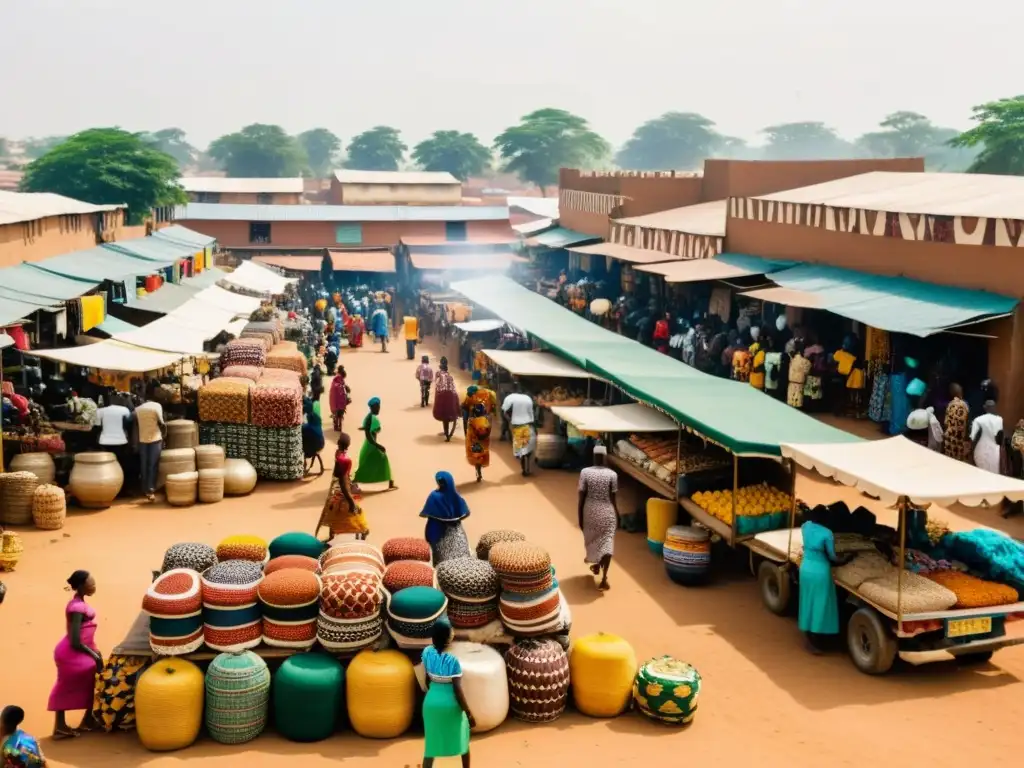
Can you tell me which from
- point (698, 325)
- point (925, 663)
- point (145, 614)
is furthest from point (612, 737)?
point (698, 325)

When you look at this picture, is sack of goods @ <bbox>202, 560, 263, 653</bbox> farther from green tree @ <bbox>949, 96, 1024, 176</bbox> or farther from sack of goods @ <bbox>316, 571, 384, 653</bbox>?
green tree @ <bbox>949, 96, 1024, 176</bbox>

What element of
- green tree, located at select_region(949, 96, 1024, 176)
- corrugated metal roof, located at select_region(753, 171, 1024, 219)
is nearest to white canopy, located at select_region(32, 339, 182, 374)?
corrugated metal roof, located at select_region(753, 171, 1024, 219)

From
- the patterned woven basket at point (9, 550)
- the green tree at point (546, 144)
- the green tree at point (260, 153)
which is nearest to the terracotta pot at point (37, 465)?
the patterned woven basket at point (9, 550)

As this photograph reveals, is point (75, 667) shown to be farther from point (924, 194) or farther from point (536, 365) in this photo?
point (924, 194)

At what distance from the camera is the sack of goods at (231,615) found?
823cm

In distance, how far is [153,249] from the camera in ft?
94.2

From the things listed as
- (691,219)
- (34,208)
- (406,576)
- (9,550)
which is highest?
(34,208)

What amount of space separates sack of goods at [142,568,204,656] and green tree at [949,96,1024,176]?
43.7 meters

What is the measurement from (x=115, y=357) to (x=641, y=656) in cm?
905

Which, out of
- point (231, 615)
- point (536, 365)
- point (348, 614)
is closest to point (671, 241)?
point (536, 365)

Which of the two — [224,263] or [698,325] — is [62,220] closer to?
[698,325]

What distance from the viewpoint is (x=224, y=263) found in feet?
144

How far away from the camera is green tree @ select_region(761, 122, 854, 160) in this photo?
138m

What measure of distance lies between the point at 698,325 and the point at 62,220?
12710mm
